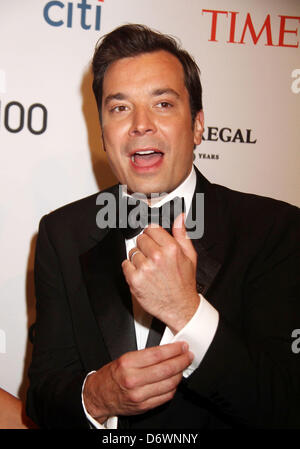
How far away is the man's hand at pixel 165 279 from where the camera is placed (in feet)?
3.55

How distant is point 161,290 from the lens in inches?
42.7

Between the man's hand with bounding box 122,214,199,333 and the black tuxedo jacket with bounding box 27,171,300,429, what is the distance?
4.5 inches

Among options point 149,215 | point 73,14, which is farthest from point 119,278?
point 73,14

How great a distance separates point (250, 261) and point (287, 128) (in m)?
1.06

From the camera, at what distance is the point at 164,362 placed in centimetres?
109

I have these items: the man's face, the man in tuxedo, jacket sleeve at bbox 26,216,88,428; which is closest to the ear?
the man in tuxedo

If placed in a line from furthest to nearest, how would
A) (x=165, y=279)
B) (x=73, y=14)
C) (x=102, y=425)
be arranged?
1. (x=73, y=14)
2. (x=102, y=425)
3. (x=165, y=279)

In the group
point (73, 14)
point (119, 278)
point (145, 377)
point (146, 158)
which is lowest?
point (145, 377)

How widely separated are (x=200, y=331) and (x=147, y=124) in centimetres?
76

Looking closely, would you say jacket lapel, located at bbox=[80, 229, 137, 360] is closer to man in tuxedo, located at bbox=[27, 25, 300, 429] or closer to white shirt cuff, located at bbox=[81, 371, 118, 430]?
man in tuxedo, located at bbox=[27, 25, 300, 429]

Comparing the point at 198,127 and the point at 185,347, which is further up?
the point at 198,127

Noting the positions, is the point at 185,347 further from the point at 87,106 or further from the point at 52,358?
the point at 87,106
